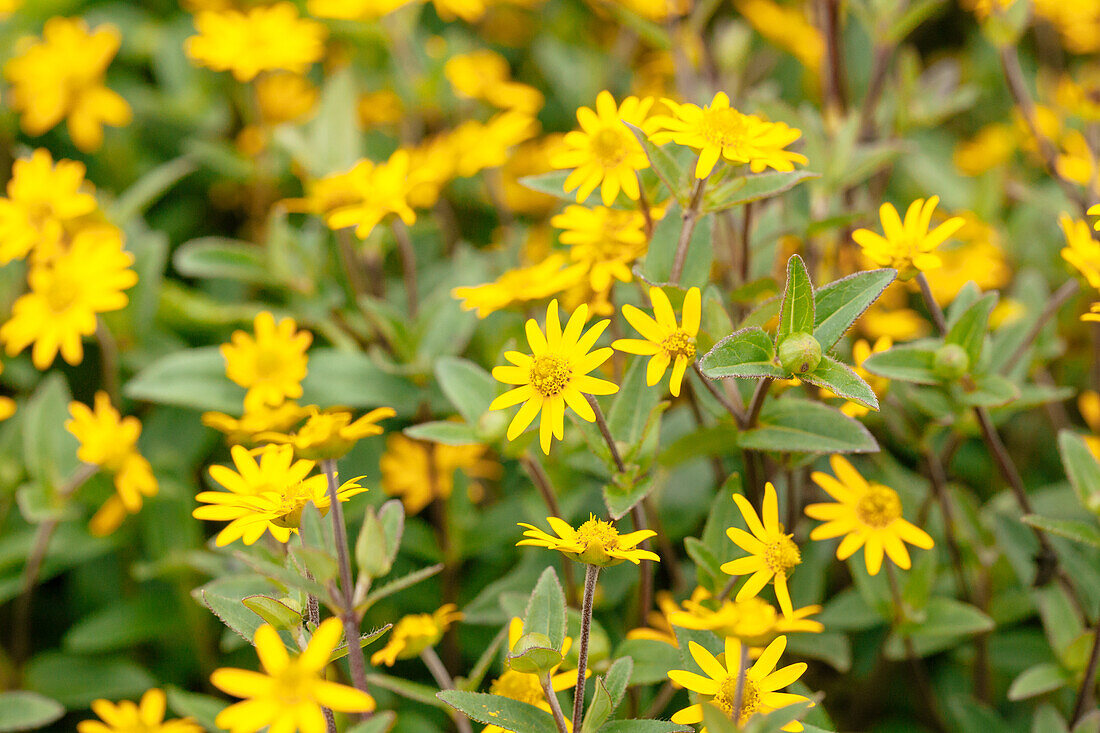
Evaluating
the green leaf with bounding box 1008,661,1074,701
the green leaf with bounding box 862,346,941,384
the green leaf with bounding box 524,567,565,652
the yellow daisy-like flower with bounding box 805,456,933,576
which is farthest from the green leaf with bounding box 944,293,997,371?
the green leaf with bounding box 524,567,565,652

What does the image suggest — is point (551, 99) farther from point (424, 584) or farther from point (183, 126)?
point (424, 584)

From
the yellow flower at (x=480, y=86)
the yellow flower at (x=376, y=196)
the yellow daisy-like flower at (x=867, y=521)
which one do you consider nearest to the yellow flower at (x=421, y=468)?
the yellow flower at (x=376, y=196)

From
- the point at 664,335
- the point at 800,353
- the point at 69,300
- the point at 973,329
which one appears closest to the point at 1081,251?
the point at 973,329

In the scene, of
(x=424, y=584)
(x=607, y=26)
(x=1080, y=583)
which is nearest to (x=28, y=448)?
Result: (x=424, y=584)

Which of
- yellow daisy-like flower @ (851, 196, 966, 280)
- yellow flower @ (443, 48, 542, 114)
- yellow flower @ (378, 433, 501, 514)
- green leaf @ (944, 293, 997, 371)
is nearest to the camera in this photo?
yellow daisy-like flower @ (851, 196, 966, 280)

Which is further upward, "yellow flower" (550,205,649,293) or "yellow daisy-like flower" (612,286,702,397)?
"yellow flower" (550,205,649,293)

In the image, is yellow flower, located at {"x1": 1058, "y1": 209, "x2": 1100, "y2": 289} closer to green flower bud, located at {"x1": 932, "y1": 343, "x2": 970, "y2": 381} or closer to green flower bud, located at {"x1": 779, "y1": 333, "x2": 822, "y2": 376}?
green flower bud, located at {"x1": 932, "y1": 343, "x2": 970, "y2": 381}

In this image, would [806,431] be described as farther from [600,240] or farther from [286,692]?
[286,692]
